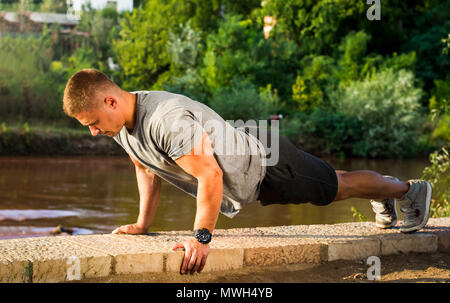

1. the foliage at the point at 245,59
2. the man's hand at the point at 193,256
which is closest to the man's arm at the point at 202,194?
the man's hand at the point at 193,256

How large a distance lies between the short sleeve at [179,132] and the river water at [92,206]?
598 cm

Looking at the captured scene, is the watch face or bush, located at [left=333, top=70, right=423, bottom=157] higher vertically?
the watch face

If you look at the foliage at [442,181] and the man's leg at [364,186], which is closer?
the man's leg at [364,186]

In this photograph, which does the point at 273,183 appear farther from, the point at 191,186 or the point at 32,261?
the point at 32,261

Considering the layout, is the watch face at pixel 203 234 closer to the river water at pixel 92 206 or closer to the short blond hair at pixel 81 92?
the short blond hair at pixel 81 92

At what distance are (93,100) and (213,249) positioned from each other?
1.05 metres

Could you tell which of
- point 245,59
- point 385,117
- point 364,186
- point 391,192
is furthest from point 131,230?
point 245,59

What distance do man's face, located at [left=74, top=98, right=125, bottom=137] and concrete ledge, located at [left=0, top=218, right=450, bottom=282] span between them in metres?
0.65

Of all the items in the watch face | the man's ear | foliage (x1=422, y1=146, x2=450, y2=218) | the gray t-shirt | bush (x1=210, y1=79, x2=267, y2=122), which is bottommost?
bush (x1=210, y1=79, x2=267, y2=122)

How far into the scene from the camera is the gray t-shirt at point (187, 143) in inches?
119

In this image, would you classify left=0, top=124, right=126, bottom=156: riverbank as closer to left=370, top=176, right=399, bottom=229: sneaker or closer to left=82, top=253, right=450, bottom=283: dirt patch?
left=370, top=176, right=399, bottom=229: sneaker

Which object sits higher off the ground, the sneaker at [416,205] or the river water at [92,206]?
the sneaker at [416,205]

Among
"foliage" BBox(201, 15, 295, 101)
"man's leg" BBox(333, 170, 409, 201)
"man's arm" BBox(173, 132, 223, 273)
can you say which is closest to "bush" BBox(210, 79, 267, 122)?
"foliage" BBox(201, 15, 295, 101)

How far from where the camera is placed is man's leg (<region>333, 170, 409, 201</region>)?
3689 mm
